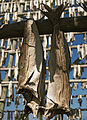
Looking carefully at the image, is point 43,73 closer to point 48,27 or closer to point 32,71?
point 32,71

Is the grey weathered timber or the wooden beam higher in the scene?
the wooden beam

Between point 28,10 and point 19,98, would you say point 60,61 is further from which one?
point 28,10

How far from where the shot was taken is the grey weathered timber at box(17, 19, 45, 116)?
0.72 m

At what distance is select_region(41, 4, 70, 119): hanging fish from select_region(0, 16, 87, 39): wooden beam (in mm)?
35

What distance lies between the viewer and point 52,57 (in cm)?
82

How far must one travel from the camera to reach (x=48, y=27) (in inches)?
36.2

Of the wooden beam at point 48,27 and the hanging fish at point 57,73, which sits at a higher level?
the wooden beam at point 48,27

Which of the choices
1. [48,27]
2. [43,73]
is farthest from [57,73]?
[48,27]

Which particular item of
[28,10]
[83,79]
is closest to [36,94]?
[83,79]

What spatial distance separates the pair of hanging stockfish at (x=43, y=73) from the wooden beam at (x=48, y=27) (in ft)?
0.11

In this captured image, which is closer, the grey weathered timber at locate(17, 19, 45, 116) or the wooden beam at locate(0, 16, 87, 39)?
the grey weathered timber at locate(17, 19, 45, 116)

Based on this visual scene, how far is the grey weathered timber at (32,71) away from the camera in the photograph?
721 mm

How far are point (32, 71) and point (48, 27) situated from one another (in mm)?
258

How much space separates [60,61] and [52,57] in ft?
0.13
